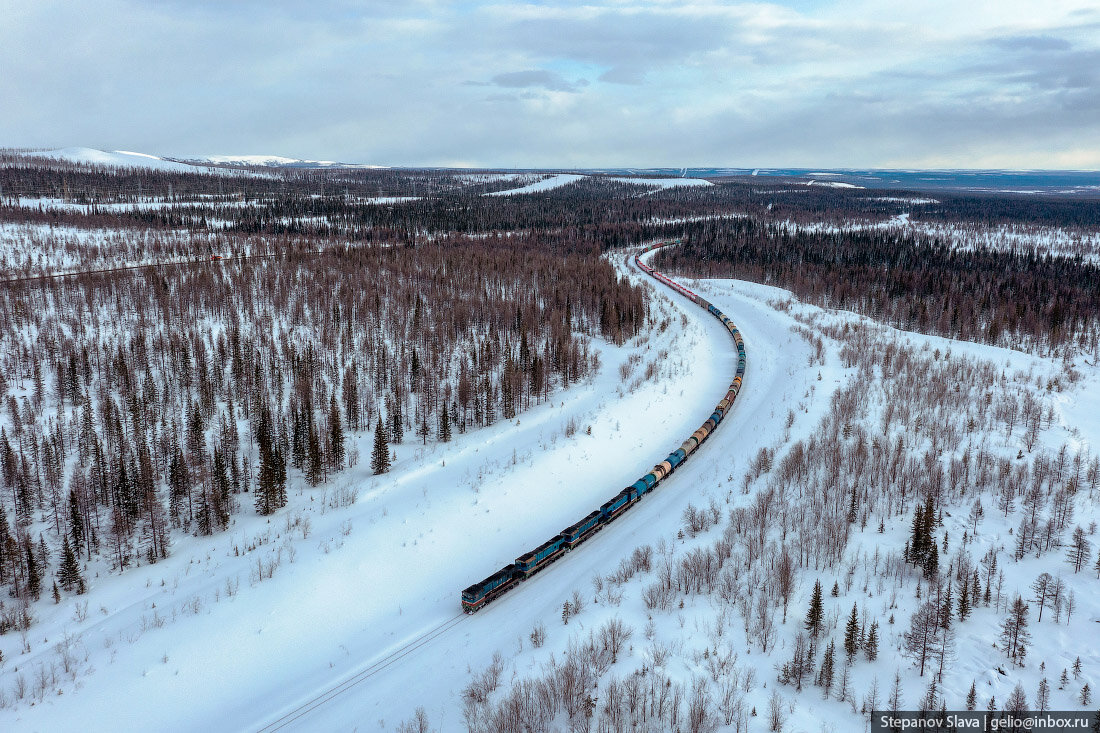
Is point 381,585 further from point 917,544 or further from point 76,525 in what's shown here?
point 917,544

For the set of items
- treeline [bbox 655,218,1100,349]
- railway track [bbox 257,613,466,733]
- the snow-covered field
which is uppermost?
treeline [bbox 655,218,1100,349]

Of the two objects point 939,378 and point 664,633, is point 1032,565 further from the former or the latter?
point 939,378

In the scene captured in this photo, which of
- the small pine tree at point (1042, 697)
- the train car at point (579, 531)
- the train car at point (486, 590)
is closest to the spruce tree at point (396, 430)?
the train car at point (579, 531)

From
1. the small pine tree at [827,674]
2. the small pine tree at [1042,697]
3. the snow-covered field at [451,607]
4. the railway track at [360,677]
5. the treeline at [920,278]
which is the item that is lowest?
the railway track at [360,677]

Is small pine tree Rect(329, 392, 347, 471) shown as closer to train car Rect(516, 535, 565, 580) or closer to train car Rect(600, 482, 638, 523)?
train car Rect(516, 535, 565, 580)

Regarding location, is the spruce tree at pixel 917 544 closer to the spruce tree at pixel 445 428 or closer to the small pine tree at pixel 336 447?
the spruce tree at pixel 445 428

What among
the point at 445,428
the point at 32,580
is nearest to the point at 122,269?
the point at 445,428

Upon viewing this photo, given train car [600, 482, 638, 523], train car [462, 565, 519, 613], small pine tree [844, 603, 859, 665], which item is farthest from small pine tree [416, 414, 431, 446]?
small pine tree [844, 603, 859, 665]
